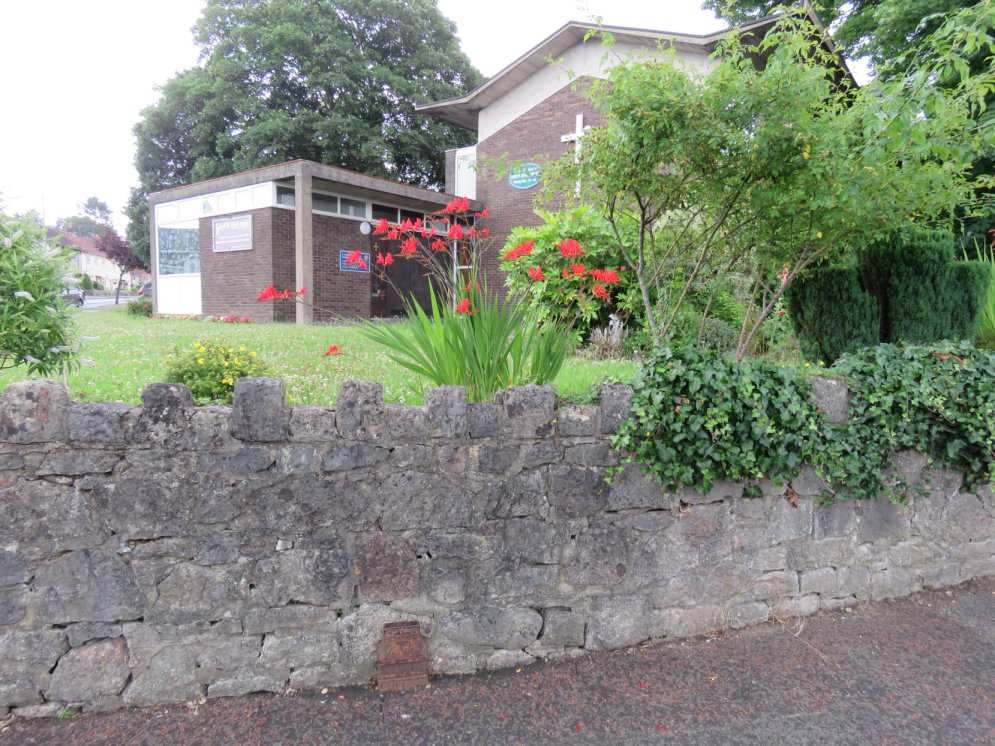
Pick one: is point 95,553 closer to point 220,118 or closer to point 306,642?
point 306,642

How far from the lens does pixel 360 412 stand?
2623mm

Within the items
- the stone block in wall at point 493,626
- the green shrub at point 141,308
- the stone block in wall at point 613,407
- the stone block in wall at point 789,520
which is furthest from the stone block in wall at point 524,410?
the green shrub at point 141,308

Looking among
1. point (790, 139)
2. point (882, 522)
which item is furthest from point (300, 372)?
point (882, 522)

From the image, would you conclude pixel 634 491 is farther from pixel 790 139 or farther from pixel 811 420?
pixel 790 139

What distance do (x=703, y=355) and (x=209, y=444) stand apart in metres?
2.43

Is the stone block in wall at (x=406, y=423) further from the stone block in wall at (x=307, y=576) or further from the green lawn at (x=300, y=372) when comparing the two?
the green lawn at (x=300, y=372)

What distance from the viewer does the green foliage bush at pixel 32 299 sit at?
2.67 m

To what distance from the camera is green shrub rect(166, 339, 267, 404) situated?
3408 mm

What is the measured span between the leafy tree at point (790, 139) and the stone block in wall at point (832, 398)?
89cm

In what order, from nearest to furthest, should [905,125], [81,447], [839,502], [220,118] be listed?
[81,447] → [905,125] → [839,502] → [220,118]

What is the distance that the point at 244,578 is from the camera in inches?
Answer: 101

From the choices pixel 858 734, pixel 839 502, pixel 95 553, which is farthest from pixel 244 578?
pixel 839 502

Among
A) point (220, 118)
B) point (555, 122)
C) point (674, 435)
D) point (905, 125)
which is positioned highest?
point (220, 118)

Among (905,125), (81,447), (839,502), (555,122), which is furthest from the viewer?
(555,122)
